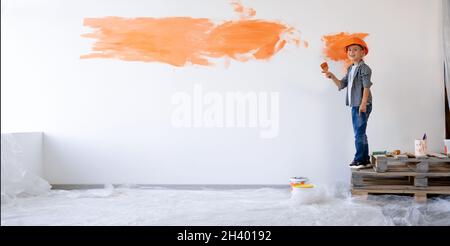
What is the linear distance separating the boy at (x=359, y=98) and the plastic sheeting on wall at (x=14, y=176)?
2.91m

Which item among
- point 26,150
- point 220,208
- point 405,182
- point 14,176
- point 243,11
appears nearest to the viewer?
point 220,208

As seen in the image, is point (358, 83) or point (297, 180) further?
point (297, 180)

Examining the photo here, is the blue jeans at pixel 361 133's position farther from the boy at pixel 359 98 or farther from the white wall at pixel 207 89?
the white wall at pixel 207 89

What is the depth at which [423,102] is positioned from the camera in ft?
13.4

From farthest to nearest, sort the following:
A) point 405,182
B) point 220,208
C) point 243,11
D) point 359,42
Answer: point 243,11 → point 359,42 → point 405,182 → point 220,208

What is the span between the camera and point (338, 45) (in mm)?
4117

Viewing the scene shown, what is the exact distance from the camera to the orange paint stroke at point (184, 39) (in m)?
4.19

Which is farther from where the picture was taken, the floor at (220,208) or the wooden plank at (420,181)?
the wooden plank at (420,181)

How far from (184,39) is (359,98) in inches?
70.9

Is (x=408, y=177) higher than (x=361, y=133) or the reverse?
the reverse

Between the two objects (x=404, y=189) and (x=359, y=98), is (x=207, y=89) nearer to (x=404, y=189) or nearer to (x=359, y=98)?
(x=359, y=98)

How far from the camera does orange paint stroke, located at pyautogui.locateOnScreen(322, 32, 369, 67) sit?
4105mm

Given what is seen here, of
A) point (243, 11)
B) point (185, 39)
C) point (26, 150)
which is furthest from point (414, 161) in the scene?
point (26, 150)

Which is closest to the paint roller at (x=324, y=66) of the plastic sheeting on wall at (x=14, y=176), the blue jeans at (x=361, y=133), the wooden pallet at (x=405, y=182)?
the blue jeans at (x=361, y=133)
